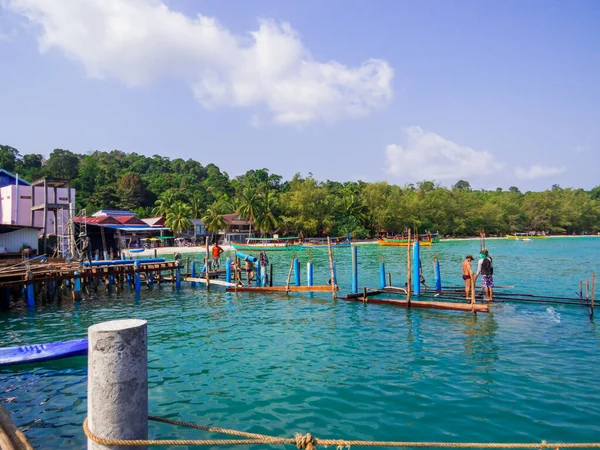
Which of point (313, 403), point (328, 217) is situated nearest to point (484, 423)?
point (313, 403)

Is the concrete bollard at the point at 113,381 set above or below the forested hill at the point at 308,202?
below

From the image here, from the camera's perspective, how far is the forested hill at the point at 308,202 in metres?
81.8

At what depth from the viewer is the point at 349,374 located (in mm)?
10891

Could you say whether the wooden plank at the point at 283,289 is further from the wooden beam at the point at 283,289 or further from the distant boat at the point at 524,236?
the distant boat at the point at 524,236

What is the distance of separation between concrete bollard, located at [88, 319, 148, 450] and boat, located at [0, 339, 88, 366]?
8.14 metres

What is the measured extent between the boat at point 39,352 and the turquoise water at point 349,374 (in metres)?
0.63

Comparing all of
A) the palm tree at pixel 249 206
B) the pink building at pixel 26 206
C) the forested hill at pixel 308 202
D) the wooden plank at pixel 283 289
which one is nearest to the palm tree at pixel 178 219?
the forested hill at pixel 308 202

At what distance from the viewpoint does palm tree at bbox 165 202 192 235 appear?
2896 inches

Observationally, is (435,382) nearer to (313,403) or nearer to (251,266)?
(313,403)

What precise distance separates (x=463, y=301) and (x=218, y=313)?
1172cm

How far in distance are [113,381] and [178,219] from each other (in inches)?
2864

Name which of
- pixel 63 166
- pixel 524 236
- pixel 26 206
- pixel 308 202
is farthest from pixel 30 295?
pixel 524 236

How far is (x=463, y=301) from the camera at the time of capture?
66.1 feet

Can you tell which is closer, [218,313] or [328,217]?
[218,313]
